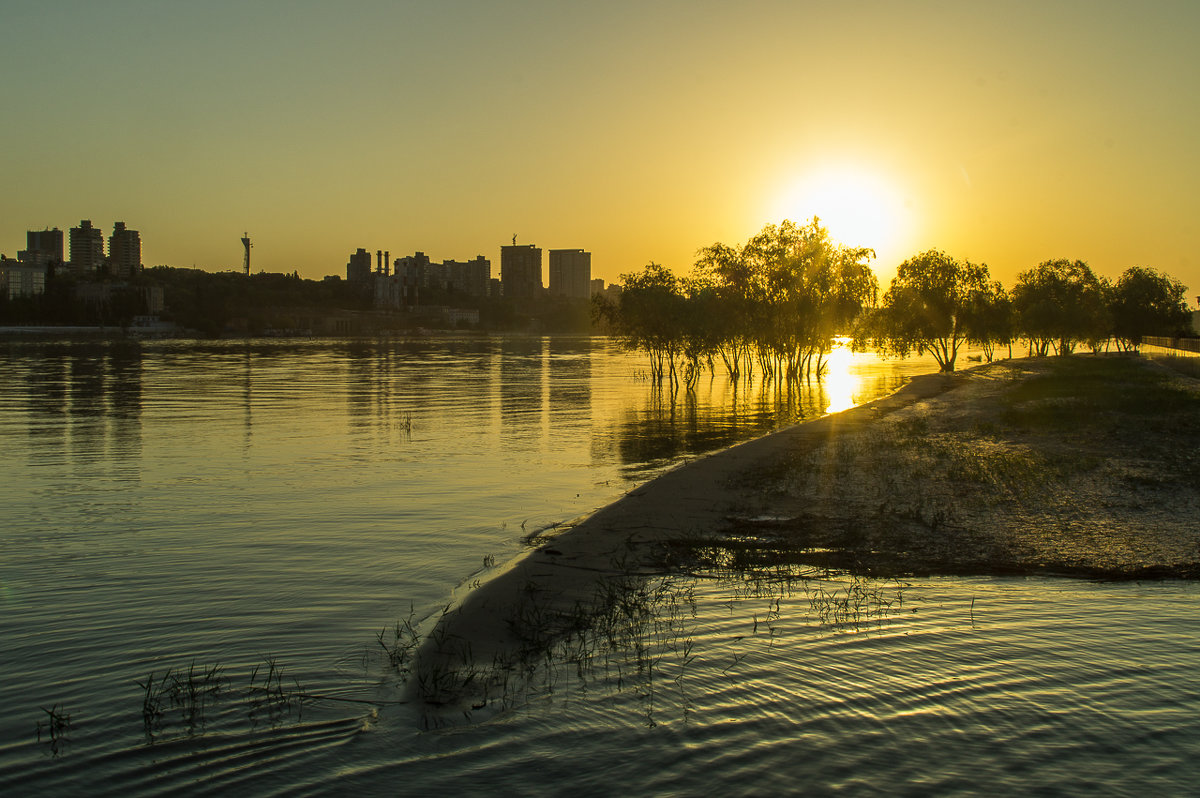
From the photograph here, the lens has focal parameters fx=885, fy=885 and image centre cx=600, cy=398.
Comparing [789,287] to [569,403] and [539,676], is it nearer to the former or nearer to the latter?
[569,403]

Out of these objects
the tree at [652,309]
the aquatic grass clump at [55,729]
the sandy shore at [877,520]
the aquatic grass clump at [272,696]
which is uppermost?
the tree at [652,309]

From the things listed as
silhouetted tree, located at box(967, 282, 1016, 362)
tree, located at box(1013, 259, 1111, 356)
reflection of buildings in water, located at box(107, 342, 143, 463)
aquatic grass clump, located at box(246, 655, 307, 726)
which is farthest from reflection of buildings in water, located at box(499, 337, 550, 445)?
tree, located at box(1013, 259, 1111, 356)

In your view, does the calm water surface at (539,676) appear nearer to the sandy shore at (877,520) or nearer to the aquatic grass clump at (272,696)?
the aquatic grass clump at (272,696)

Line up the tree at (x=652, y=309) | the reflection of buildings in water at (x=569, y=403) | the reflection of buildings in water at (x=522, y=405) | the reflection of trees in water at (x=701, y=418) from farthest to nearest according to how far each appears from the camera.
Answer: the tree at (x=652, y=309), the reflection of buildings in water at (x=569, y=403), the reflection of buildings in water at (x=522, y=405), the reflection of trees in water at (x=701, y=418)

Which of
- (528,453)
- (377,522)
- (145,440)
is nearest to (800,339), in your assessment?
(528,453)

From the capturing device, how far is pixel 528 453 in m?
34.0

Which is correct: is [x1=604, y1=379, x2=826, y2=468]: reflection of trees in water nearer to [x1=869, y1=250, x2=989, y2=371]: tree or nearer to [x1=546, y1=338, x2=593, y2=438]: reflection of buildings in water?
[x1=546, y1=338, x2=593, y2=438]: reflection of buildings in water

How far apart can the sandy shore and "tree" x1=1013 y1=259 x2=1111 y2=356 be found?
329ft

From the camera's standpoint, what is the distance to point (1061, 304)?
407ft

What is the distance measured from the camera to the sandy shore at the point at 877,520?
12.4 metres

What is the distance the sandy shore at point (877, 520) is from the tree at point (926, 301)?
73.8 metres

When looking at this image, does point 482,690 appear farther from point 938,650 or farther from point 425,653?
point 938,650

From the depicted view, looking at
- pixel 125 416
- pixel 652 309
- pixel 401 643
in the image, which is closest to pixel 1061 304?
pixel 652 309

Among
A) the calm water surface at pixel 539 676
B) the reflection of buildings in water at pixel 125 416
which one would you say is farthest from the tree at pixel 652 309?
the calm water surface at pixel 539 676
